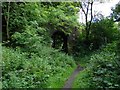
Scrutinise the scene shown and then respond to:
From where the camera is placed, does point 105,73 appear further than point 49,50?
No

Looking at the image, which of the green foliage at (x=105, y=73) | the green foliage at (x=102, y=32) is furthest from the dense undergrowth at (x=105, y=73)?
the green foliage at (x=102, y=32)

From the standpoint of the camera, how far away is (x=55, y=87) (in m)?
9.71

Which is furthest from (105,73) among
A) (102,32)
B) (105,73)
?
(102,32)

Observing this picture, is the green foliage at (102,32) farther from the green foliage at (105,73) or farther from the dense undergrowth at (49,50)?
the green foliage at (105,73)

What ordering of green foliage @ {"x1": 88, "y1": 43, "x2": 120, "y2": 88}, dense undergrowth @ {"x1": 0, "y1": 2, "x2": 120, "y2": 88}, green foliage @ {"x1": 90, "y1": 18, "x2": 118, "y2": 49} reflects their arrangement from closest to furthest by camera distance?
green foliage @ {"x1": 88, "y1": 43, "x2": 120, "y2": 88}
dense undergrowth @ {"x1": 0, "y1": 2, "x2": 120, "y2": 88}
green foliage @ {"x1": 90, "y1": 18, "x2": 118, "y2": 49}

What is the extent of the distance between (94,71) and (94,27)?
16052 mm

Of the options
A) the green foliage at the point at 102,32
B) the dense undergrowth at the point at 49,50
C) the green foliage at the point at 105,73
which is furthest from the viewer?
the green foliage at the point at 102,32

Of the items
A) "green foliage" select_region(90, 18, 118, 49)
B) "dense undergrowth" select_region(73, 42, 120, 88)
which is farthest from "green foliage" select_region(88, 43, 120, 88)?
"green foliage" select_region(90, 18, 118, 49)

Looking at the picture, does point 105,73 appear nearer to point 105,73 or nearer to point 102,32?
point 105,73

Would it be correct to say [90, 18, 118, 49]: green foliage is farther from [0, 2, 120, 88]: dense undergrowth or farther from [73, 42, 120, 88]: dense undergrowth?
[73, 42, 120, 88]: dense undergrowth

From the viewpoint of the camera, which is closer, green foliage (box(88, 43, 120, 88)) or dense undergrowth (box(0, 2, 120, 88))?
green foliage (box(88, 43, 120, 88))

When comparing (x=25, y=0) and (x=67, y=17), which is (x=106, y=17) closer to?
(x=67, y=17)

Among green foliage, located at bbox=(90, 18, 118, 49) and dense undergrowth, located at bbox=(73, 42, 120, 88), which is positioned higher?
green foliage, located at bbox=(90, 18, 118, 49)

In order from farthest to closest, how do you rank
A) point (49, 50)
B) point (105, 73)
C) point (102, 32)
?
point (102, 32), point (49, 50), point (105, 73)
